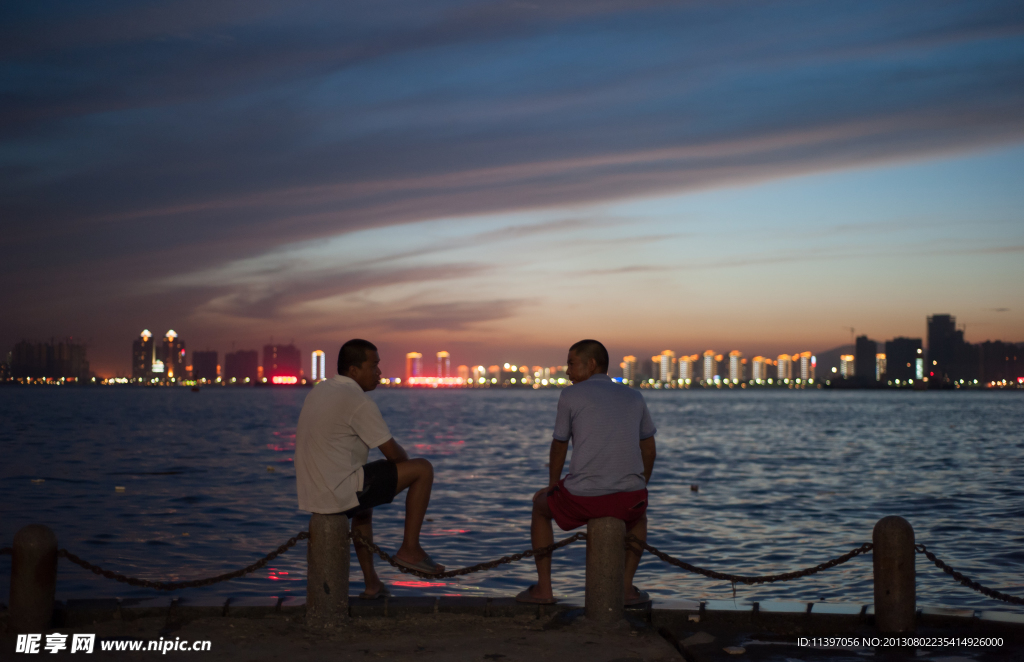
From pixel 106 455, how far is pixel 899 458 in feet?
115

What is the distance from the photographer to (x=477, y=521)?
19.5 meters

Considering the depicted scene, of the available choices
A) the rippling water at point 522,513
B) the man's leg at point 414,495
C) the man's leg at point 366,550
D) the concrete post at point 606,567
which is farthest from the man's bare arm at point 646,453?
the rippling water at point 522,513

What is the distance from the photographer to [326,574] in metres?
6.92

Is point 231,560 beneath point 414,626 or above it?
beneath

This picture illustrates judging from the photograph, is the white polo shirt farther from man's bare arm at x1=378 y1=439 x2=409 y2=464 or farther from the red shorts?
the red shorts

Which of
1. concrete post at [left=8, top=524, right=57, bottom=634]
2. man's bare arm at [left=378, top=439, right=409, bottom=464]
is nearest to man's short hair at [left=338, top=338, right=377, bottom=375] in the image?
man's bare arm at [left=378, top=439, right=409, bottom=464]

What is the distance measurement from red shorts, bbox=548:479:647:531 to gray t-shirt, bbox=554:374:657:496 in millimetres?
49

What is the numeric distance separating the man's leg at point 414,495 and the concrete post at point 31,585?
2.68 m

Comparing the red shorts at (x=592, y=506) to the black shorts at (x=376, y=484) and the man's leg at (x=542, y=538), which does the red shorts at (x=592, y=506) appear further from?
the black shorts at (x=376, y=484)

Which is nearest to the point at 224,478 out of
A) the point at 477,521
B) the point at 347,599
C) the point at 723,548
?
the point at 477,521

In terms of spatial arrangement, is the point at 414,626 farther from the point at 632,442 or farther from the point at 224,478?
the point at 224,478

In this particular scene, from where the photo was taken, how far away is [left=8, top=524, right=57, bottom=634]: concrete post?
21.9 feet

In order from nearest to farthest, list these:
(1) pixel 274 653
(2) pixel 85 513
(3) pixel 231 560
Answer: (1) pixel 274 653
(3) pixel 231 560
(2) pixel 85 513

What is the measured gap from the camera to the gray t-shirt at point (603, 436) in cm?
709
